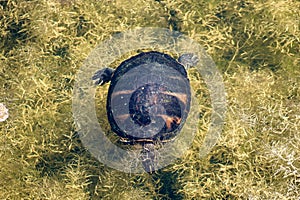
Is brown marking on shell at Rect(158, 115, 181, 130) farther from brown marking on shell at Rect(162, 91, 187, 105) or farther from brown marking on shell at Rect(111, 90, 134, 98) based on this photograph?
brown marking on shell at Rect(111, 90, 134, 98)

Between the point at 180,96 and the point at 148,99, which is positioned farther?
the point at 180,96

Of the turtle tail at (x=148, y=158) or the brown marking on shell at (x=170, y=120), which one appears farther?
the turtle tail at (x=148, y=158)

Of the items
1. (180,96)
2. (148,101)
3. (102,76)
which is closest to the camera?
(148,101)

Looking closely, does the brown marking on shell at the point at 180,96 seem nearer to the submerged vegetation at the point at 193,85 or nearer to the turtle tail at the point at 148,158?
the submerged vegetation at the point at 193,85

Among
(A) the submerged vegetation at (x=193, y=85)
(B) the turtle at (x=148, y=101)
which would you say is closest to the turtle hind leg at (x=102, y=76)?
(B) the turtle at (x=148, y=101)

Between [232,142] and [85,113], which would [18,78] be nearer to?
[85,113]

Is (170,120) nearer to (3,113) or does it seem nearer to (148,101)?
(148,101)

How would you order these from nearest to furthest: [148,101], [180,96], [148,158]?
1. [148,101]
2. [180,96]
3. [148,158]

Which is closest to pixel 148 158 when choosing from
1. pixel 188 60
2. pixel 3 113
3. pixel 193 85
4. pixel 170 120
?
pixel 170 120
